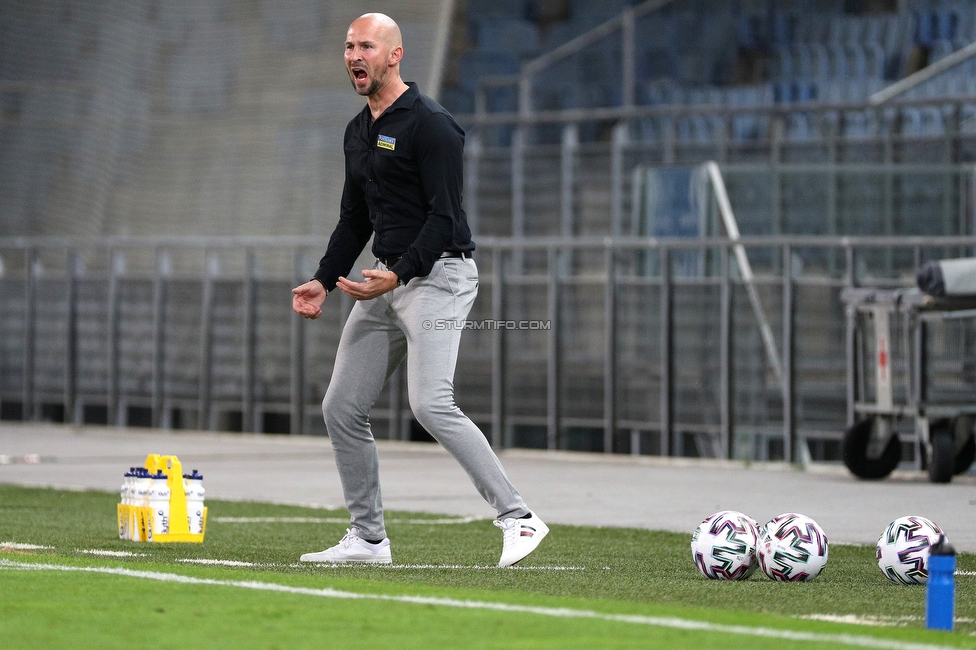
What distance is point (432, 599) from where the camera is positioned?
5.29 m

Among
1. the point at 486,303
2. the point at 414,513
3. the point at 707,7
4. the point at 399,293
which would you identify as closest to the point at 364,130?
the point at 399,293

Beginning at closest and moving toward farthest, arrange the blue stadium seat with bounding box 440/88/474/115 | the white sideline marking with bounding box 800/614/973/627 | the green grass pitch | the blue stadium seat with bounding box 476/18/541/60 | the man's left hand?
the green grass pitch
the white sideline marking with bounding box 800/614/973/627
the man's left hand
the blue stadium seat with bounding box 440/88/474/115
the blue stadium seat with bounding box 476/18/541/60

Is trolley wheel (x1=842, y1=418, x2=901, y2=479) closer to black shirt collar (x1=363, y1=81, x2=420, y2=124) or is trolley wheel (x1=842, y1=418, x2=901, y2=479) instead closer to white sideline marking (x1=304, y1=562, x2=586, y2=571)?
white sideline marking (x1=304, y1=562, x2=586, y2=571)

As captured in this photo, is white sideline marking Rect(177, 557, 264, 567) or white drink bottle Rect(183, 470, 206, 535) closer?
white sideline marking Rect(177, 557, 264, 567)

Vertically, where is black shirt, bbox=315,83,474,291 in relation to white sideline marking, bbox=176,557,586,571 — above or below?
above

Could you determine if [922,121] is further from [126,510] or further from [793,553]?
[793,553]

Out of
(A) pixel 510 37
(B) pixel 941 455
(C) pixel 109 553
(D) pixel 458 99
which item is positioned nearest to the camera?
(C) pixel 109 553

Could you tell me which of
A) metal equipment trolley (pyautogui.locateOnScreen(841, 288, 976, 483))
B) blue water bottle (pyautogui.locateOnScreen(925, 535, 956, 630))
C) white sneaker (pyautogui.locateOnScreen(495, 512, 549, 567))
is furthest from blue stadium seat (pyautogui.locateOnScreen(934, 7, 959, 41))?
blue water bottle (pyautogui.locateOnScreen(925, 535, 956, 630))

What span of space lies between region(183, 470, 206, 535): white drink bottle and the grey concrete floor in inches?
89.4

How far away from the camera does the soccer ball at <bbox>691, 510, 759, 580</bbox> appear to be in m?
6.33

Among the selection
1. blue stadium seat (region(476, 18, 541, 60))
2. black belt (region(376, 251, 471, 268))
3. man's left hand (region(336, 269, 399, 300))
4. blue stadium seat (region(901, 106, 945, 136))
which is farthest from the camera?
blue stadium seat (region(476, 18, 541, 60))

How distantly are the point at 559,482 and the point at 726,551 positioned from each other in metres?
5.88

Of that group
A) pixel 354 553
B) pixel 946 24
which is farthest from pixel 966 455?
pixel 946 24

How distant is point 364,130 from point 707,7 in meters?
15.3
